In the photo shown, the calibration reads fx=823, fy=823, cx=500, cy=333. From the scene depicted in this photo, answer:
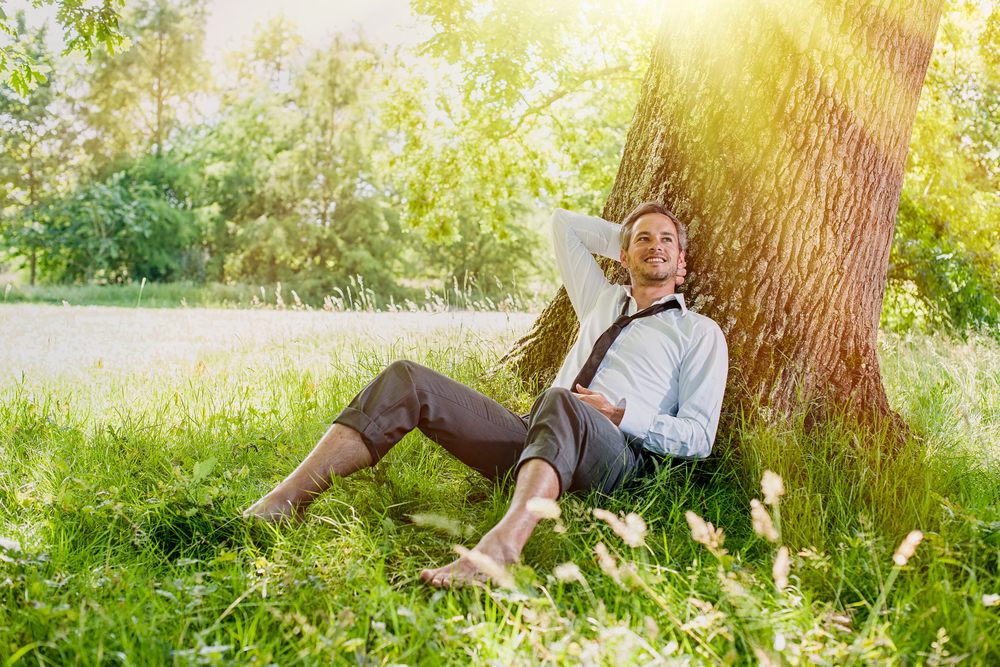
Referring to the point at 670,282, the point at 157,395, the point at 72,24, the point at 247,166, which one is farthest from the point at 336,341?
the point at 247,166

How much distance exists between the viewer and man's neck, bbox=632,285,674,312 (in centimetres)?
383

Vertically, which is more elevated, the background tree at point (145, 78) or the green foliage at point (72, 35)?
the background tree at point (145, 78)

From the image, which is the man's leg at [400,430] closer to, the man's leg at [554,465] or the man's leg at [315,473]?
the man's leg at [315,473]

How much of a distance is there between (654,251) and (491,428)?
1131mm

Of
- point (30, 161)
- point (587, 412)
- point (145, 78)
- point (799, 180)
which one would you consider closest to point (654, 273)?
point (799, 180)

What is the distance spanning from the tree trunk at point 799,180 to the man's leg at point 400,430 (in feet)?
3.93

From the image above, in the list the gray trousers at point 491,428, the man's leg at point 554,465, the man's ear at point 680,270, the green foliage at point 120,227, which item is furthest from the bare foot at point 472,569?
the green foliage at point 120,227

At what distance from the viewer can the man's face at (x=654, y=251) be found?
3760mm

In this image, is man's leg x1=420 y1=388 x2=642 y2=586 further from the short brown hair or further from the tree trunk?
the short brown hair

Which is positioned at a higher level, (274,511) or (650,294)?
(650,294)

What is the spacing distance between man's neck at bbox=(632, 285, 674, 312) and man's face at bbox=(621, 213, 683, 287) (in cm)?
2

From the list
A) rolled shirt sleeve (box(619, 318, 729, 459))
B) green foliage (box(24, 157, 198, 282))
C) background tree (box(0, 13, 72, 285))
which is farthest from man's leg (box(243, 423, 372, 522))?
background tree (box(0, 13, 72, 285))

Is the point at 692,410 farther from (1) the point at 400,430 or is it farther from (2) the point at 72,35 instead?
(2) the point at 72,35

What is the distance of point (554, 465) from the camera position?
283 centimetres
